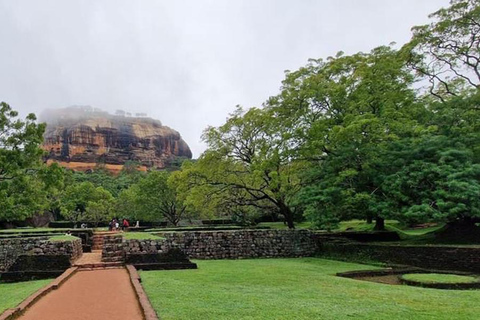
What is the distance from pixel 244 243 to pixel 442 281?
10224 mm

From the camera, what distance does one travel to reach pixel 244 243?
62.4 feet

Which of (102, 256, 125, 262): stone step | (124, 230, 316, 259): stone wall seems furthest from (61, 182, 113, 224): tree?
(102, 256, 125, 262): stone step

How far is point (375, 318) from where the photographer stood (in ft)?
20.1

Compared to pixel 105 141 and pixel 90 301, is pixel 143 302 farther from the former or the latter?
pixel 105 141

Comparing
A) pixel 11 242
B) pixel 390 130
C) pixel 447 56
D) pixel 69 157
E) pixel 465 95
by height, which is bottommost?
pixel 11 242

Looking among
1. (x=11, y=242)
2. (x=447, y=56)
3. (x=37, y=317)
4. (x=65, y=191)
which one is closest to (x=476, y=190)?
(x=447, y=56)

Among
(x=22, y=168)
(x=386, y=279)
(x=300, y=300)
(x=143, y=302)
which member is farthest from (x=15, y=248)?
(x=386, y=279)

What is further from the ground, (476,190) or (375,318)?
(476,190)

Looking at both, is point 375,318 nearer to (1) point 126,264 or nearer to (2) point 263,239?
(1) point 126,264

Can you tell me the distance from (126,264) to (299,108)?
11732mm

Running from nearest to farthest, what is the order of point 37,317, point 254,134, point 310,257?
point 37,317, point 310,257, point 254,134

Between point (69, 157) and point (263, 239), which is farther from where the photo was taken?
point (69, 157)

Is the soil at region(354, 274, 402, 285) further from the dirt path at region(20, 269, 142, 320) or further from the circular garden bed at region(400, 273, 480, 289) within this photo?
the dirt path at region(20, 269, 142, 320)

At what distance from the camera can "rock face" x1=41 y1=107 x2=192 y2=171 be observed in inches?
3930
